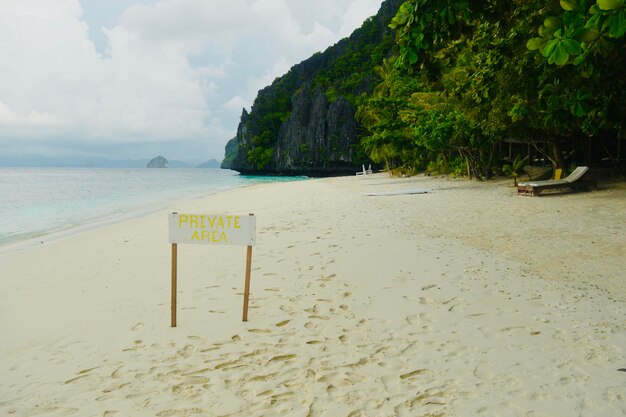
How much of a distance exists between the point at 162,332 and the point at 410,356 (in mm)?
2393

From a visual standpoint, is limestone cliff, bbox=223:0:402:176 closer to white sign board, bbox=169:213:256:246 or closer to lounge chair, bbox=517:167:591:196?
lounge chair, bbox=517:167:591:196

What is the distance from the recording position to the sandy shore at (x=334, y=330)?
9.75ft

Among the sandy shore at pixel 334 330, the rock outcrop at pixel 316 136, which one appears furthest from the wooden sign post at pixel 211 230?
the rock outcrop at pixel 316 136

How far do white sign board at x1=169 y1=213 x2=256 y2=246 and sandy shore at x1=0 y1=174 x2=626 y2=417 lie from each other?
87 cm

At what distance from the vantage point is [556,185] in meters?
13.8

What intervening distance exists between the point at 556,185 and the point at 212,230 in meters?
13.0

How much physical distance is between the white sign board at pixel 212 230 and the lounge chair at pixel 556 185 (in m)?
12.2

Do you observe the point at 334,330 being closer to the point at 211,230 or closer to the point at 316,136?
the point at 211,230

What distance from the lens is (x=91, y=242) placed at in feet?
34.3

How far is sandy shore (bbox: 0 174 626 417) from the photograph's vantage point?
9.75 feet

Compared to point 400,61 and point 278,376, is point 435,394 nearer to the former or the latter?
point 278,376

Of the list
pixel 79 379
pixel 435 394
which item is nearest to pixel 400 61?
pixel 435 394

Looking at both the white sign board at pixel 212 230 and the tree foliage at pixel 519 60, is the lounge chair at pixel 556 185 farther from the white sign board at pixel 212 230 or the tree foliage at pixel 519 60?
the white sign board at pixel 212 230

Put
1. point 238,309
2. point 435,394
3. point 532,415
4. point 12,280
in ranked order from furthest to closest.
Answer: point 12,280 → point 238,309 → point 435,394 → point 532,415
